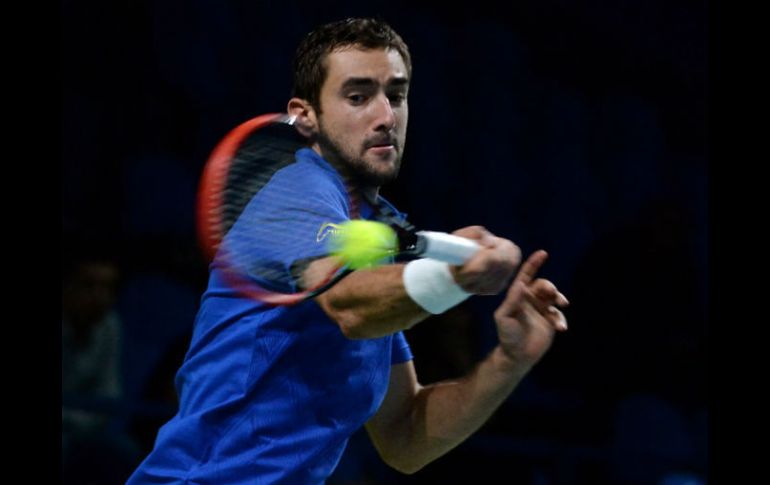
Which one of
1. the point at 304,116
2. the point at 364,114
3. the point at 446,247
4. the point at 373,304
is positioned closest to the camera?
the point at 446,247

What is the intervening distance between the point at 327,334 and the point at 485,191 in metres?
3.36

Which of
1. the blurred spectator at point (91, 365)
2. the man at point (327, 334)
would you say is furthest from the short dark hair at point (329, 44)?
the blurred spectator at point (91, 365)

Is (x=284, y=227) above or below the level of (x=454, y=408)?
above

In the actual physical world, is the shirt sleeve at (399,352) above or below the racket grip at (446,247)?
below

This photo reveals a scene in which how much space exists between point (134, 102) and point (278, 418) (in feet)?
8.92

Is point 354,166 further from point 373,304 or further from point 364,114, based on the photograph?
point 373,304

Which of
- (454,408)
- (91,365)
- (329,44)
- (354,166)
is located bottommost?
(91,365)

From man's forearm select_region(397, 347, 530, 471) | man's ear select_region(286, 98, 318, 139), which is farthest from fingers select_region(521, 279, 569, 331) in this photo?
man's ear select_region(286, 98, 318, 139)

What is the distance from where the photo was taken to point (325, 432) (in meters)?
2.22

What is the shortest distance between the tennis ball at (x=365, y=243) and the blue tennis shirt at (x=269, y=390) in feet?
0.52

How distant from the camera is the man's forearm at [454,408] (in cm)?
237

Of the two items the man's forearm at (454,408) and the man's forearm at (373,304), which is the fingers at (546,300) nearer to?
the man's forearm at (454,408)

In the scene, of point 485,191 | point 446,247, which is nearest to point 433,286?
point 446,247

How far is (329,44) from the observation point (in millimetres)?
2436
